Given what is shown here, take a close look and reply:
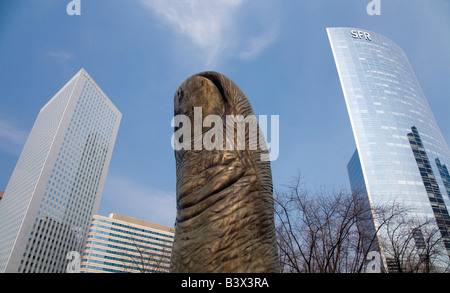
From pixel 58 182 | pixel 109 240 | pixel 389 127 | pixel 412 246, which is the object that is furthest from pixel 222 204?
pixel 109 240

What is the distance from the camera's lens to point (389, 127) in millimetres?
58375

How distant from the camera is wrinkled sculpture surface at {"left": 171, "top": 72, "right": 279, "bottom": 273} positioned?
7.71 feet

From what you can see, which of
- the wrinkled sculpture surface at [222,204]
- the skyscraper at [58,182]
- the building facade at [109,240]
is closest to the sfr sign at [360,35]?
the building facade at [109,240]

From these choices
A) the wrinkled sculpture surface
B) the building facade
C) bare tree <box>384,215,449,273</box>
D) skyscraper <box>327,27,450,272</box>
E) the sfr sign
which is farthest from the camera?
the building facade

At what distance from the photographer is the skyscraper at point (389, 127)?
51844 millimetres

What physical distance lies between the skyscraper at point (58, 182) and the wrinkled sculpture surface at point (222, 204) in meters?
83.6

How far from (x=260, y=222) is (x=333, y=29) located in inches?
3325

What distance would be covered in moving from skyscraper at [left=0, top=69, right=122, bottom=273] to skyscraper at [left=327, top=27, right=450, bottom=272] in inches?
3023

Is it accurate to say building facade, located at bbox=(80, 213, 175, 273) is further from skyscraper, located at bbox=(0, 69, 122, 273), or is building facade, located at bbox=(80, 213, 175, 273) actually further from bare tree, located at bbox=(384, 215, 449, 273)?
bare tree, located at bbox=(384, 215, 449, 273)

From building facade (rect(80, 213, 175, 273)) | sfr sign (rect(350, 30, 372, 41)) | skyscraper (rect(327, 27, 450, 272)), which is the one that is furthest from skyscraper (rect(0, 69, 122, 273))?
sfr sign (rect(350, 30, 372, 41))

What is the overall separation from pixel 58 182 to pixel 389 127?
3393 inches

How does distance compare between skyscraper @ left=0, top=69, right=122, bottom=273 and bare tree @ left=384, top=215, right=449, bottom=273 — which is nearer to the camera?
bare tree @ left=384, top=215, right=449, bottom=273
